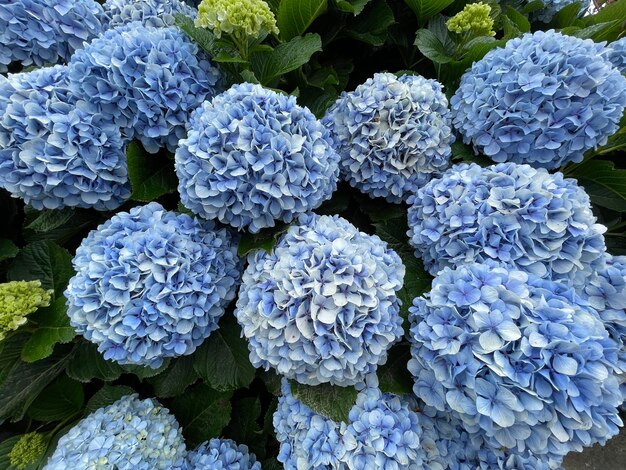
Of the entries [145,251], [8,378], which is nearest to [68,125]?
[145,251]

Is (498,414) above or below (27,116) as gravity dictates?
below

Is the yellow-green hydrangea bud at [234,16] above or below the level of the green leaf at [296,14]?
above

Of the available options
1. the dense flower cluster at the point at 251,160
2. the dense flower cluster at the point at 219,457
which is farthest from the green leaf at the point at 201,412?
the dense flower cluster at the point at 251,160

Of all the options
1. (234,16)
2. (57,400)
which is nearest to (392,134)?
(234,16)

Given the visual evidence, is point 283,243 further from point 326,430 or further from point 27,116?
point 27,116

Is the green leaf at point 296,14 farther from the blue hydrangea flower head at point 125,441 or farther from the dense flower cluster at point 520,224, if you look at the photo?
the blue hydrangea flower head at point 125,441

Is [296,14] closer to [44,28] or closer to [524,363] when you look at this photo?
[44,28]

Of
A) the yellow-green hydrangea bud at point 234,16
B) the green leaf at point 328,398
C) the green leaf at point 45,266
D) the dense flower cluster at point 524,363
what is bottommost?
the green leaf at point 328,398
